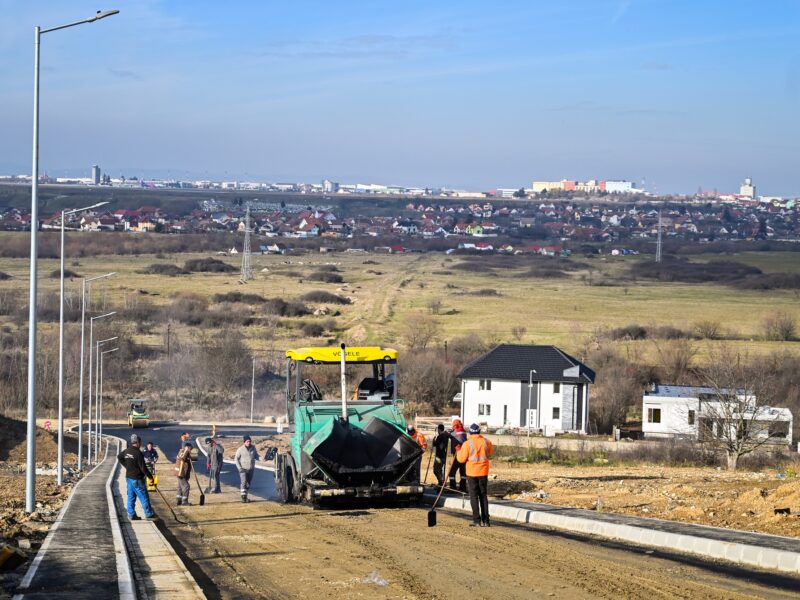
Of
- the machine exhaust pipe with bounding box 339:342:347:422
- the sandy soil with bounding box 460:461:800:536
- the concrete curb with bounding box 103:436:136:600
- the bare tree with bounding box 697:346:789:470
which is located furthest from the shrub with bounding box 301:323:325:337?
the machine exhaust pipe with bounding box 339:342:347:422

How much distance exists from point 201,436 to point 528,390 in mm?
16878

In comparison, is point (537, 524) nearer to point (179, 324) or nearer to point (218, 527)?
point (218, 527)

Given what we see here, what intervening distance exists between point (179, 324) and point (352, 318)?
14.4 metres

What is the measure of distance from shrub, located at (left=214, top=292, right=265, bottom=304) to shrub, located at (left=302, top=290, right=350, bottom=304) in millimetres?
4878

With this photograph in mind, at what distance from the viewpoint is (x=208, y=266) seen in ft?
531

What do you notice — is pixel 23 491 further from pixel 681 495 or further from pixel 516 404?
pixel 516 404

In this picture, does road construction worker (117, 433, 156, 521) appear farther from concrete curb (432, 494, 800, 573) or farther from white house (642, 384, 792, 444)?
white house (642, 384, 792, 444)

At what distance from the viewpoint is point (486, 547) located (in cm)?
1519

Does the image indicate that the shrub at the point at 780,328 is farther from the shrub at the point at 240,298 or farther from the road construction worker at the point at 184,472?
the road construction worker at the point at 184,472

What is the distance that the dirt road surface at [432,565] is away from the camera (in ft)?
40.0

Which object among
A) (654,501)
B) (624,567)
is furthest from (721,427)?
(624,567)

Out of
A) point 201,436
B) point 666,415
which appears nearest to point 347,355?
point 201,436

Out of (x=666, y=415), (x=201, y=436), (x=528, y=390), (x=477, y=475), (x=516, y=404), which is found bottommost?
(x=201, y=436)

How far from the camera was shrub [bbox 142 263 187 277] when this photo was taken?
493 feet
